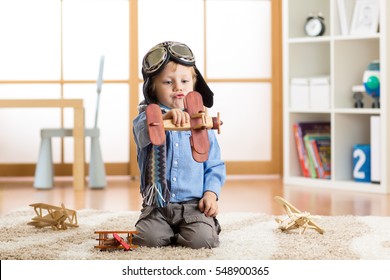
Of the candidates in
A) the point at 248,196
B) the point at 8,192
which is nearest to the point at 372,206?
the point at 248,196

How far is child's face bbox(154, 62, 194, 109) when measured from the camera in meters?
2.08

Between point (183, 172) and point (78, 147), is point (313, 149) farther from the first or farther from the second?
point (183, 172)

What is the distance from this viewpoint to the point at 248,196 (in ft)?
11.5

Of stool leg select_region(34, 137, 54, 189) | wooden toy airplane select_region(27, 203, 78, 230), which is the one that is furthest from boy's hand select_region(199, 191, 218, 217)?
stool leg select_region(34, 137, 54, 189)

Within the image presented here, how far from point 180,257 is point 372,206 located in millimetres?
1428

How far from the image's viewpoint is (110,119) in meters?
4.36

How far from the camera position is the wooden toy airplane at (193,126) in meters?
1.79

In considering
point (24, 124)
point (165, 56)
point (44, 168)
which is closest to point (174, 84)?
point (165, 56)

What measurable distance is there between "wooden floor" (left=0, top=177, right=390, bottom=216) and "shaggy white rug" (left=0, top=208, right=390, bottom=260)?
0.33 m

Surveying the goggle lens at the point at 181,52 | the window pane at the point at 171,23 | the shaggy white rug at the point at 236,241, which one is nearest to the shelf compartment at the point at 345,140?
the window pane at the point at 171,23

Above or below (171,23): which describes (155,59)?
below

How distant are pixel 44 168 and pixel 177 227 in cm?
186

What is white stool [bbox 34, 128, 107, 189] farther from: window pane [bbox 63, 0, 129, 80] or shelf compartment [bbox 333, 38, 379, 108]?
shelf compartment [bbox 333, 38, 379, 108]
